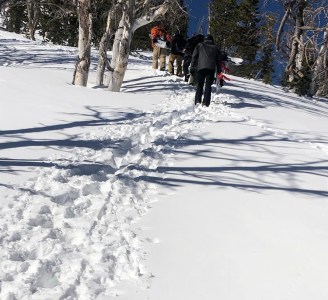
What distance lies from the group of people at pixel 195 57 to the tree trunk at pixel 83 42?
277 centimetres

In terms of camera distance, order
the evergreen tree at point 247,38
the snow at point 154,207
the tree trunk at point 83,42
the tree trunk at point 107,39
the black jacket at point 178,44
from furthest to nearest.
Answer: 1. the evergreen tree at point 247,38
2. the black jacket at point 178,44
3. the tree trunk at point 107,39
4. the tree trunk at point 83,42
5. the snow at point 154,207

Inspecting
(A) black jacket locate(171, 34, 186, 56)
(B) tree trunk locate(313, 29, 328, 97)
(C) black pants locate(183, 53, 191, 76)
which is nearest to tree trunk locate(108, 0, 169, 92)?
(C) black pants locate(183, 53, 191, 76)

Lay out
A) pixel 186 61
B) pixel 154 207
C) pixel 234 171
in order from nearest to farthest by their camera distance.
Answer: pixel 154 207 → pixel 234 171 → pixel 186 61

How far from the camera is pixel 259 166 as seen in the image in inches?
211

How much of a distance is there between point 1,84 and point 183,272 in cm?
731

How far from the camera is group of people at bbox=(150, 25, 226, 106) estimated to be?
931cm

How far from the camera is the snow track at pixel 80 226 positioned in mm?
2529

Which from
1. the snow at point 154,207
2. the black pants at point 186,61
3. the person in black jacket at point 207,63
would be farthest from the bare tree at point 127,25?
the snow at point 154,207

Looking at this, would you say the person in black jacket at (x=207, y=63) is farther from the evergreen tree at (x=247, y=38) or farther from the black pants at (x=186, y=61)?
the evergreen tree at (x=247, y=38)

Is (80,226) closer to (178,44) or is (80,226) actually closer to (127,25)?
(127,25)

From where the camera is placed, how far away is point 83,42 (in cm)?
1078

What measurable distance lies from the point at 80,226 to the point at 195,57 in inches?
276

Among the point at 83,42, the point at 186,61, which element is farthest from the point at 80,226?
the point at 186,61

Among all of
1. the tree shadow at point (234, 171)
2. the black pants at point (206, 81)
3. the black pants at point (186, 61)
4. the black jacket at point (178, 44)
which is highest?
the black jacket at point (178, 44)
